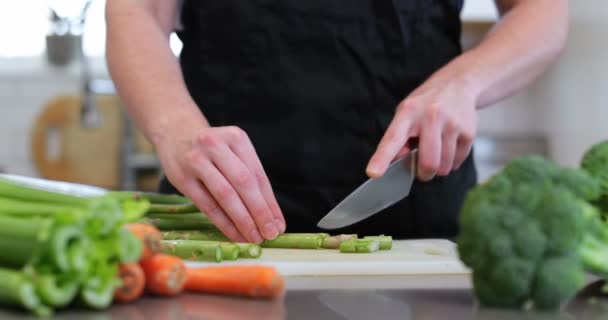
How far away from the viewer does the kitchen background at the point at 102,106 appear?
3.38 metres

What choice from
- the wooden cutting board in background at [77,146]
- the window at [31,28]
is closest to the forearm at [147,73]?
the wooden cutting board in background at [77,146]

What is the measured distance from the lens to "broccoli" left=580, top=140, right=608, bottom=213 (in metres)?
0.86

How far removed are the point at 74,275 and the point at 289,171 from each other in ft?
2.48

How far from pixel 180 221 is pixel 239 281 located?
0.50 meters

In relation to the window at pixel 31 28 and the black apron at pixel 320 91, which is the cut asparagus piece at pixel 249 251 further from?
the window at pixel 31 28

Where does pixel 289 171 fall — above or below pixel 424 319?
below

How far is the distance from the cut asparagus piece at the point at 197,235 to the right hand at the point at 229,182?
1.6 inches

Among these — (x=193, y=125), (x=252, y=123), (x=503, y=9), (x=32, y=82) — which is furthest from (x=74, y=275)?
(x=32, y=82)

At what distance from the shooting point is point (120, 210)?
68 centimetres

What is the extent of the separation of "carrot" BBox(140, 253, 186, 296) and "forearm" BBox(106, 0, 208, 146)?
40cm

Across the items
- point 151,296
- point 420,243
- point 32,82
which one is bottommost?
point 32,82

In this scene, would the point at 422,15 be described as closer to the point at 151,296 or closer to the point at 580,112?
the point at 151,296

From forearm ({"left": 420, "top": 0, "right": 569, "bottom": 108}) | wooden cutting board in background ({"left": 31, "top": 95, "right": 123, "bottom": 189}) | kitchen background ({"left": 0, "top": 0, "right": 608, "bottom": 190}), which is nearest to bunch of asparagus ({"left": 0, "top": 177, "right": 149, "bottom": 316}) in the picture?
forearm ({"left": 420, "top": 0, "right": 569, "bottom": 108})

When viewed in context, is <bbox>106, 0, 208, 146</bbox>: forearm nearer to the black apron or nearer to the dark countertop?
the black apron
